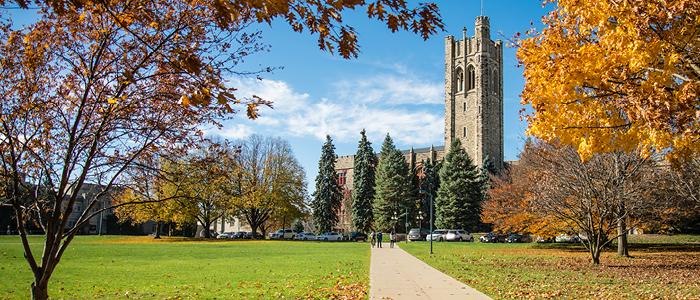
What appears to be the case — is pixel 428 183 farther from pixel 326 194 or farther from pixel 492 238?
pixel 492 238

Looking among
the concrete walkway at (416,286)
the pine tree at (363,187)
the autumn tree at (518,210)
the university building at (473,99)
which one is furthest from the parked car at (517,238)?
the concrete walkway at (416,286)

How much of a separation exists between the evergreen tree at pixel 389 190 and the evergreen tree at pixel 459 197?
18.1 ft

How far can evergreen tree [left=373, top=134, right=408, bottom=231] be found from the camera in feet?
204

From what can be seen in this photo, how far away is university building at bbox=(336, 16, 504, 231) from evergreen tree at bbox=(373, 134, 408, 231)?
15.2 metres

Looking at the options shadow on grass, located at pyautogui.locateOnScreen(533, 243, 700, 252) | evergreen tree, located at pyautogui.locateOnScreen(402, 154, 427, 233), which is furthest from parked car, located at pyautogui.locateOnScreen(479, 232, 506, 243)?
shadow on grass, located at pyautogui.locateOnScreen(533, 243, 700, 252)

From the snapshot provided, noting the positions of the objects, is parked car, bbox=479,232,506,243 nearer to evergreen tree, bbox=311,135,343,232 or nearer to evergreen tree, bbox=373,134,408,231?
evergreen tree, bbox=373,134,408,231

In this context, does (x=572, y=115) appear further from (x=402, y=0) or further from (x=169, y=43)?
(x=169, y=43)

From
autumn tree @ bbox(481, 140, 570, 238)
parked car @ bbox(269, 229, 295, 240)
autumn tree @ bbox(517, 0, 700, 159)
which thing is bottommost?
parked car @ bbox(269, 229, 295, 240)

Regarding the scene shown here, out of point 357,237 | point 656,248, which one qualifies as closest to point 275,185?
point 357,237

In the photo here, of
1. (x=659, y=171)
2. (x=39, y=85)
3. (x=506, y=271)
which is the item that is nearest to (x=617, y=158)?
(x=659, y=171)

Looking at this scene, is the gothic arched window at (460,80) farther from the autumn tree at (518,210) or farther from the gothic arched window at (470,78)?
the autumn tree at (518,210)

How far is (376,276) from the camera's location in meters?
14.2

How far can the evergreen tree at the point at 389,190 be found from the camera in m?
62.3

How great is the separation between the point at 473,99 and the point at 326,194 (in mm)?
32099
